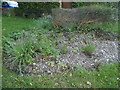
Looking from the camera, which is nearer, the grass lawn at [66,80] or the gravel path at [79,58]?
the grass lawn at [66,80]

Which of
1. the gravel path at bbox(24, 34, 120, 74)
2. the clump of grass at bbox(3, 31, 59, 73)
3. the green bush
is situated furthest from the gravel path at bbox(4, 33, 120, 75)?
the green bush

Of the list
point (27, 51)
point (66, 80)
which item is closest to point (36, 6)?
point (27, 51)

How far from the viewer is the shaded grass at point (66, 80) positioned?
3.42m

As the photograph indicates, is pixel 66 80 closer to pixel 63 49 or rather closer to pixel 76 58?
pixel 76 58

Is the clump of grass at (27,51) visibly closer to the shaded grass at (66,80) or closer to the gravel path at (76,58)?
the gravel path at (76,58)

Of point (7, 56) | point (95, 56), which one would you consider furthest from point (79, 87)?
point (7, 56)

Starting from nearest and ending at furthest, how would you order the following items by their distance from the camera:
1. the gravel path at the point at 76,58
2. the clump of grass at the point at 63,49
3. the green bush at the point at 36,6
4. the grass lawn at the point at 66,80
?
the grass lawn at the point at 66,80, the gravel path at the point at 76,58, the clump of grass at the point at 63,49, the green bush at the point at 36,6

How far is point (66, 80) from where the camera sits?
357cm

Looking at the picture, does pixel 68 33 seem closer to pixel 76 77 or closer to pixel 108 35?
pixel 108 35

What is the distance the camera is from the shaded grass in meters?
3.42

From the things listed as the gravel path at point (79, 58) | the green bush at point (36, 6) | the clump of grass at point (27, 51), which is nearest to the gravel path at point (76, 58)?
the gravel path at point (79, 58)

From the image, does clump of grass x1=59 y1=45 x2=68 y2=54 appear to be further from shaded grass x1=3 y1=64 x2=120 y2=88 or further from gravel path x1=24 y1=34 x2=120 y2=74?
shaded grass x1=3 y1=64 x2=120 y2=88

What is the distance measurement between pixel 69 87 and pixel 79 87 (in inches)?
7.0

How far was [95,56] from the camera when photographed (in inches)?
179
